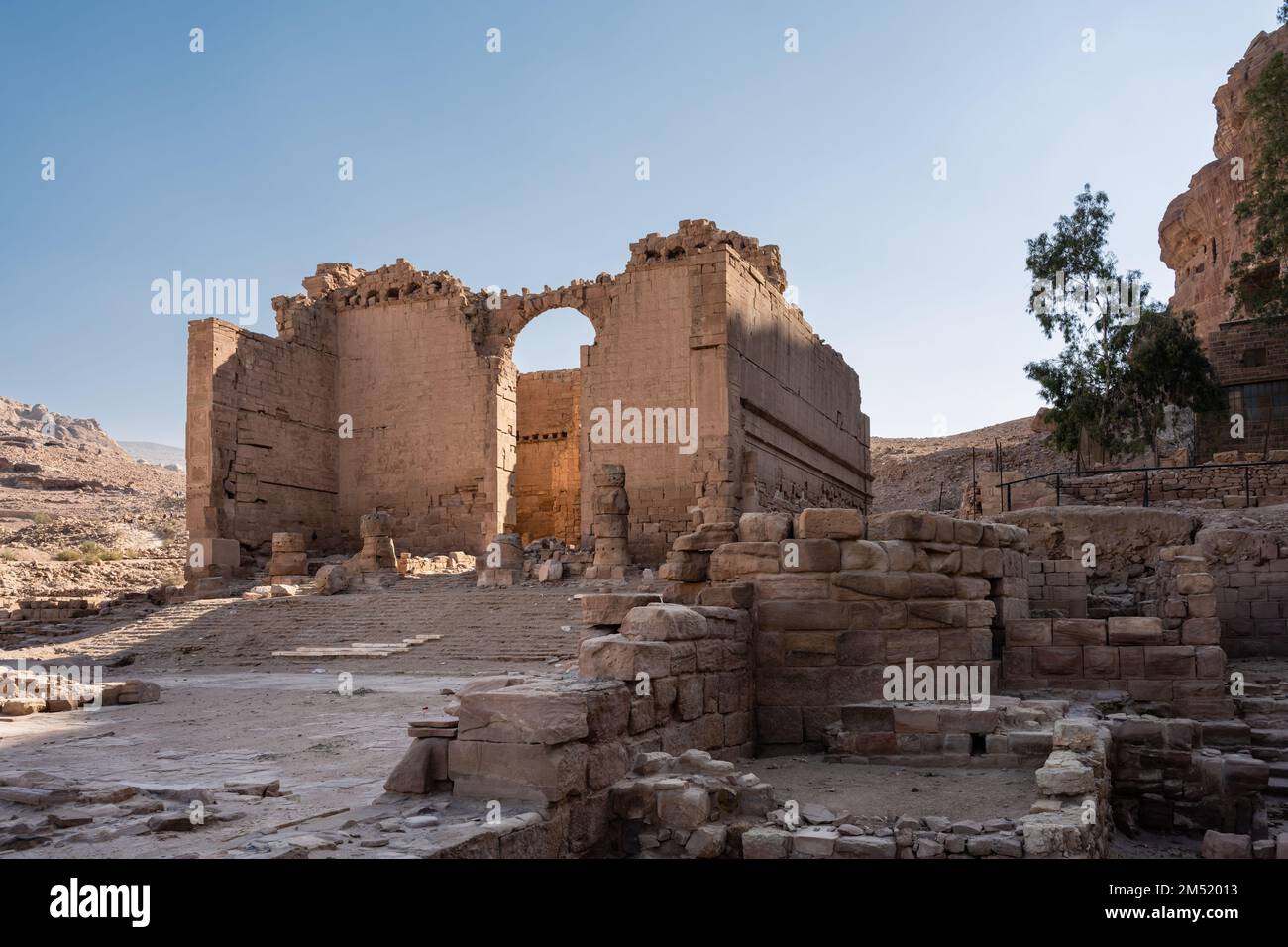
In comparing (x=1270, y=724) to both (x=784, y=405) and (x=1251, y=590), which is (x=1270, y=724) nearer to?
(x=1251, y=590)

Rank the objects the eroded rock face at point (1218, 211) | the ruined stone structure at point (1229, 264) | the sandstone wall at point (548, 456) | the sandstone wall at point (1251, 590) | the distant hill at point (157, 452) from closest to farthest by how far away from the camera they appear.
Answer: the sandstone wall at point (1251, 590) → the ruined stone structure at point (1229, 264) → the sandstone wall at point (548, 456) → the eroded rock face at point (1218, 211) → the distant hill at point (157, 452)

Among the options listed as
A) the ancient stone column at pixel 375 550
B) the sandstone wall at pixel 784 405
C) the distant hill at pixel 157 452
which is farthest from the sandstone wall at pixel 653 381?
the distant hill at pixel 157 452

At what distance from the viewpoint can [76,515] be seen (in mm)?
45594

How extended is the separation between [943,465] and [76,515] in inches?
1497

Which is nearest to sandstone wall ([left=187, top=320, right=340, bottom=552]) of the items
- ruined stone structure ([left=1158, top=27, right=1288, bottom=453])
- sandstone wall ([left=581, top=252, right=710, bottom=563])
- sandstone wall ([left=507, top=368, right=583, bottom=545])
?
sandstone wall ([left=507, top=368, right=583, bottom=545])

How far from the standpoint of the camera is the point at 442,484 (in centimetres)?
2525

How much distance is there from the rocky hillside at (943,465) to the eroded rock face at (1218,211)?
23.7 feet

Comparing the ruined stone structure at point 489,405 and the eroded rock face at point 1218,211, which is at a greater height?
the eroded rock face at point 1218,211

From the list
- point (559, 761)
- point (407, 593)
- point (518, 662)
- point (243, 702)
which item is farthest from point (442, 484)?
point (559, 761)

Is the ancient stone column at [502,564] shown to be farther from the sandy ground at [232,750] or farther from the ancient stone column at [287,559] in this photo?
the sandy ground at [232,750]

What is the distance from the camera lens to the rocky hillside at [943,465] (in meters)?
39.6

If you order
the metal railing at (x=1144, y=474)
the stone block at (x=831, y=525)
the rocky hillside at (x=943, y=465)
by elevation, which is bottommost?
the stone block at (x=831, y=525)

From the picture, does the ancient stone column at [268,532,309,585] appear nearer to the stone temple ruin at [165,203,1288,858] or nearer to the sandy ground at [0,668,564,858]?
the stone temple ruin at [165,203,1288,858]

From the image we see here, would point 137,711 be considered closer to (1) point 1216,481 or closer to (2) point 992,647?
(2) point 992,647
